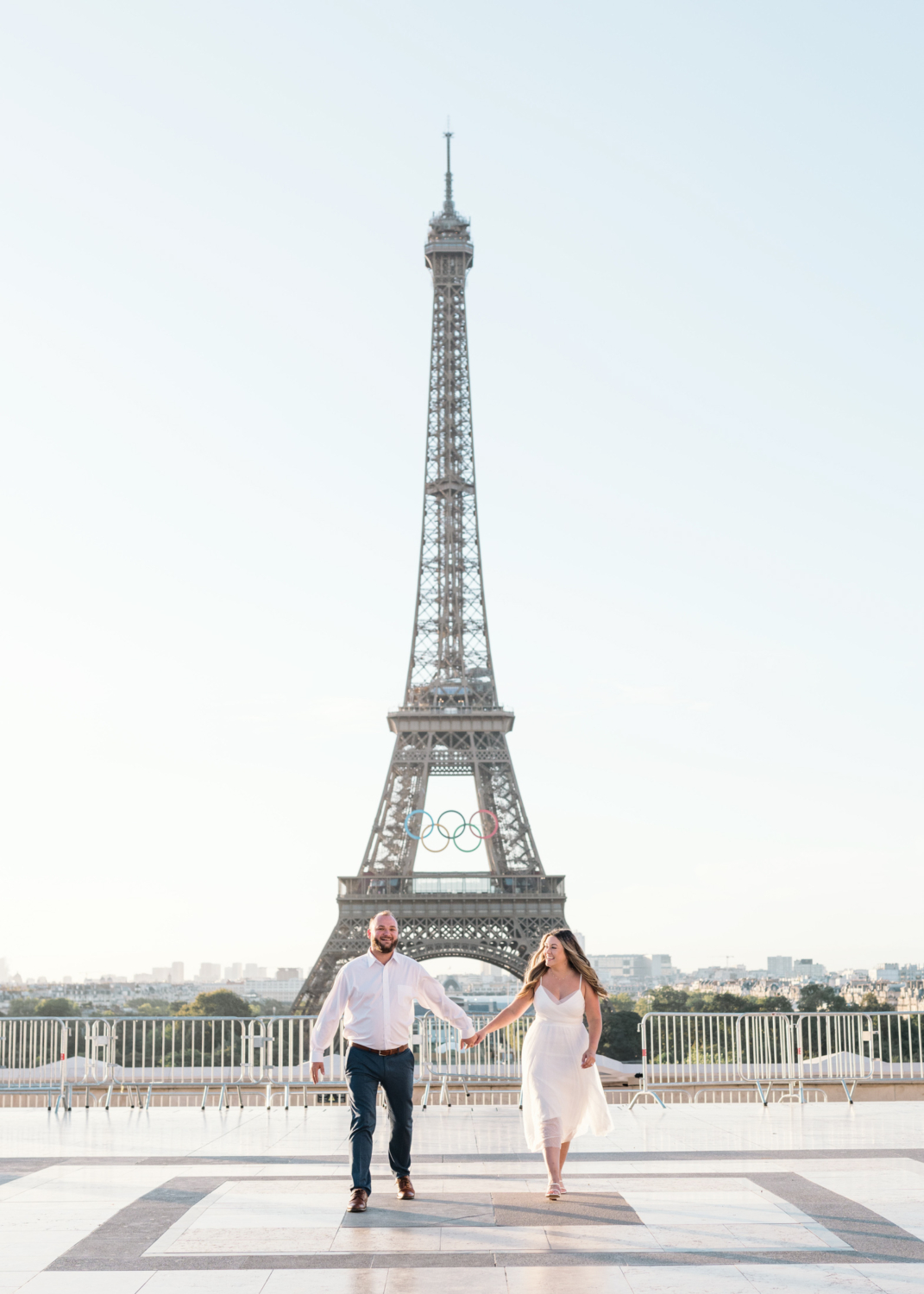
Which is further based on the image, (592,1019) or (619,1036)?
(619,1036)

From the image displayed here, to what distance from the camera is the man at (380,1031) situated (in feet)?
25.7

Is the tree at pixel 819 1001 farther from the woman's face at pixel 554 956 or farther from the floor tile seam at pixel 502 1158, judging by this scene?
the woman's face at pixel 554 956

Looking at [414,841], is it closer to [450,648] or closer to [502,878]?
[502,878]

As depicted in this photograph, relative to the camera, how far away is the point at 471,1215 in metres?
7.24

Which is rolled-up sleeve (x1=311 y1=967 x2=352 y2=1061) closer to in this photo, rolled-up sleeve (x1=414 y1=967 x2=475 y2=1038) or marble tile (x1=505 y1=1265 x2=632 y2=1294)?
rolled-up sleeve (x1=414 y1=967 x2=475 y2=1038)

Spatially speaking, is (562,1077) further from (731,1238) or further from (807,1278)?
(807,1278)

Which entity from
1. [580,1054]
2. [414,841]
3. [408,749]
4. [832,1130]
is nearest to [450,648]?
[408,749]

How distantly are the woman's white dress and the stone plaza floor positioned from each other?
1.40 feet

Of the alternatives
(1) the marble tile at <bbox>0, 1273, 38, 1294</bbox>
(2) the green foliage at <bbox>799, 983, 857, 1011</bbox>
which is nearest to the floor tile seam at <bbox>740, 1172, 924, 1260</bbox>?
(1) the marble tile at <bbox>0, 1273, 38, 1294</bbox>

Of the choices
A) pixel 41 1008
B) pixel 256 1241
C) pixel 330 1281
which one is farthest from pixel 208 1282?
pixel 41 1008

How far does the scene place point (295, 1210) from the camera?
756 centimetres

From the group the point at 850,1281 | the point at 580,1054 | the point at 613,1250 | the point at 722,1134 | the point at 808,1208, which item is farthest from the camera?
the point at 722,1134

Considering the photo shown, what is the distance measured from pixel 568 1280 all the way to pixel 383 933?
273cm

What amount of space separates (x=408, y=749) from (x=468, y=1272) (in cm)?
4522
